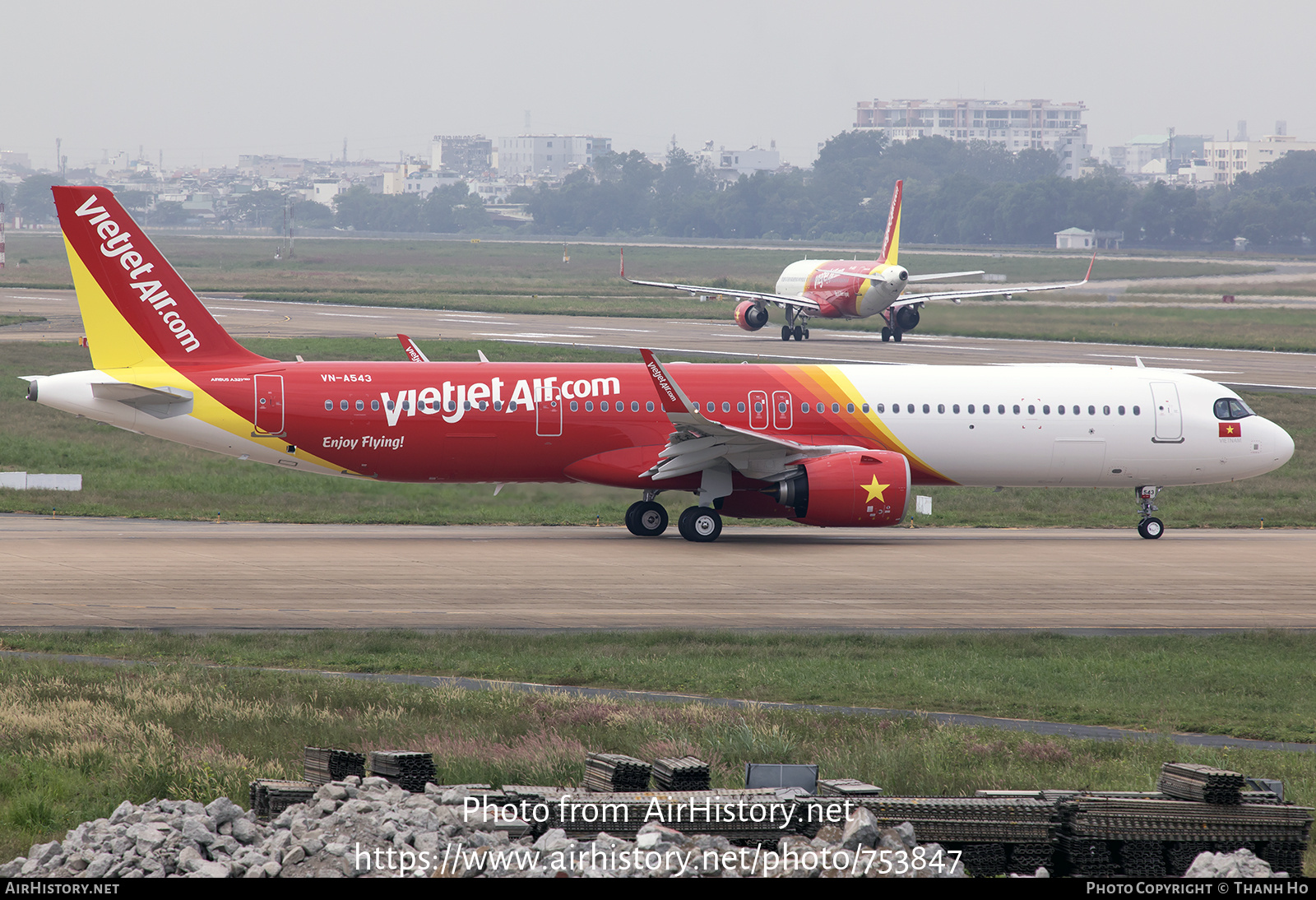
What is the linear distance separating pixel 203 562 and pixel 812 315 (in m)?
56.4

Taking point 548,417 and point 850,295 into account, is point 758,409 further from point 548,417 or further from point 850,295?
point 850,295

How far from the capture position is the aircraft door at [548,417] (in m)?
32.8

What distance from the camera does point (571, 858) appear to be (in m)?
9.91

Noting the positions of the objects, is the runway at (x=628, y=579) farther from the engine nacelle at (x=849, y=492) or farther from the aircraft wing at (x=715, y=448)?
the aircraft wing at (x=715, y=448)

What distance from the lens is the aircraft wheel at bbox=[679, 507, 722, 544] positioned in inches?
1318

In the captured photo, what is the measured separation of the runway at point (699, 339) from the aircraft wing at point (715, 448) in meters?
30.0

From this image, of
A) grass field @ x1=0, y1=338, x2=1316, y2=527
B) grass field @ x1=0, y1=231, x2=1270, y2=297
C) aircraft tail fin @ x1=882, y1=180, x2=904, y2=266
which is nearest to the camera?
grass field @ x1=0, y1=338, x2=1316, y2=527

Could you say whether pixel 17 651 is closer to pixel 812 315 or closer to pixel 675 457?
pixel 675 457

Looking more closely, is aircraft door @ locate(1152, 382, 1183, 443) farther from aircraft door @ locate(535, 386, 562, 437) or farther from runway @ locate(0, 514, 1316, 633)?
aircraft door @ locate(535, 386, 562, 437)

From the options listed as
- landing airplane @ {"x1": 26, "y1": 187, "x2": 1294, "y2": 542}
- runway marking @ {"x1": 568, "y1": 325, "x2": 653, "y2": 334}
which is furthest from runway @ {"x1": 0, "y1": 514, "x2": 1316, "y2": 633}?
runway marking @ {"x1": 568, "y1": 325, "x2": 653, "y2": 334}

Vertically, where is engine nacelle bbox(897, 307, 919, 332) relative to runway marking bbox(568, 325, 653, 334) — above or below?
above

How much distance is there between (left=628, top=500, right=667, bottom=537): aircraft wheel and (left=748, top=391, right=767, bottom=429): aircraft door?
3.25m

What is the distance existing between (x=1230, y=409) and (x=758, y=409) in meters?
12.5

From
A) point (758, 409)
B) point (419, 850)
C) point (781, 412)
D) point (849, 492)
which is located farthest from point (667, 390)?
point (419, 850)
